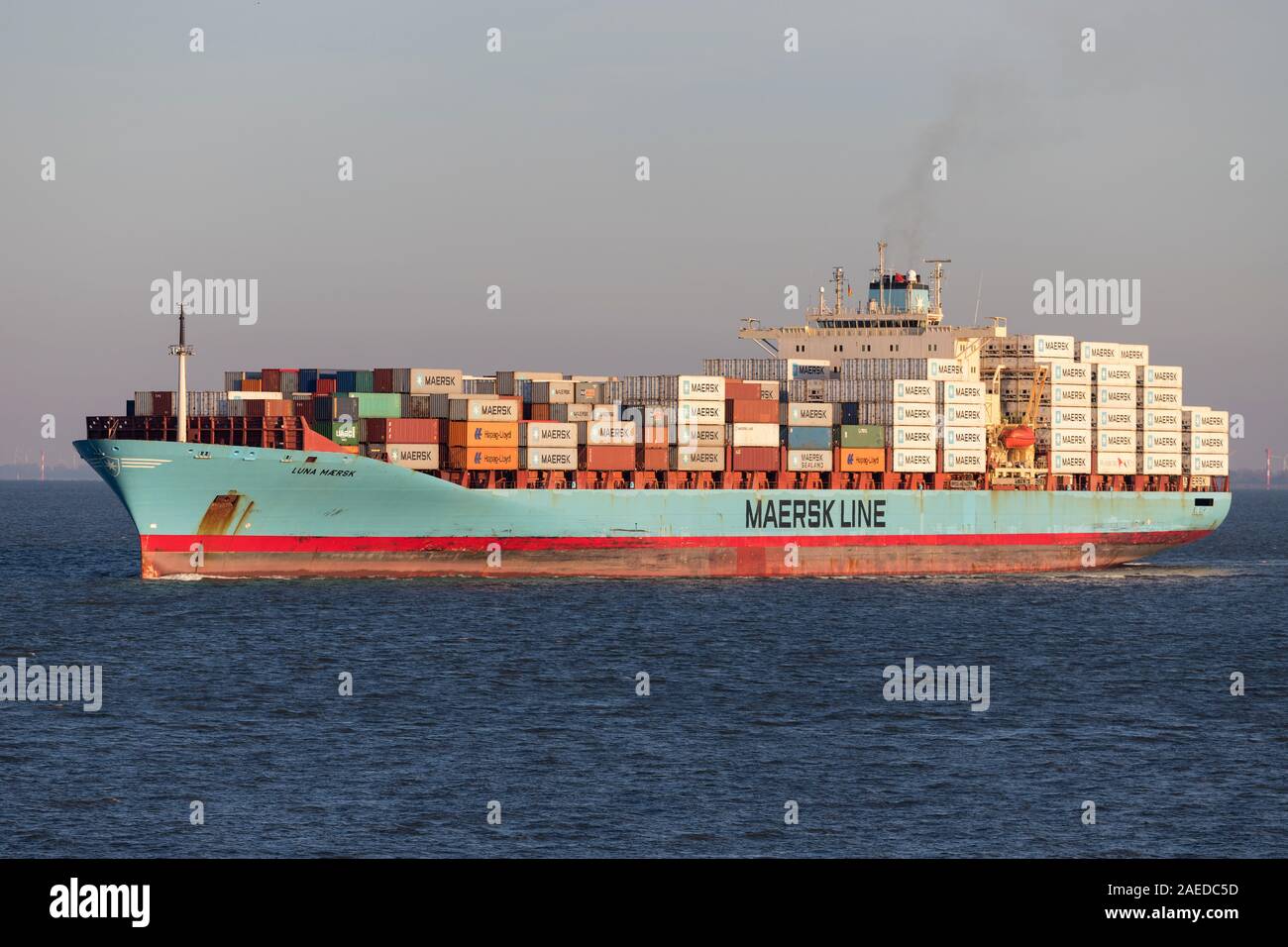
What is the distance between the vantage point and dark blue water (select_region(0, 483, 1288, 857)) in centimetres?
2689

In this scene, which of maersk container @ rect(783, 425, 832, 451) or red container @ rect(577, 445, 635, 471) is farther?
maersk container @ rect(783, 425, 832, 451)

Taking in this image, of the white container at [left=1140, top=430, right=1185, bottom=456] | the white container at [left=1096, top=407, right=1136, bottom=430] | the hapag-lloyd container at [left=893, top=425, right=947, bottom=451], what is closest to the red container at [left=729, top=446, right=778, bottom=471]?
the hapag-lloyd container at [left=893, top=425, right=947, bottom=451]

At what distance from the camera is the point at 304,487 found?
206 feet

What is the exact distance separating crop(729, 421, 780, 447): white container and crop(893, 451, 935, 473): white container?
682 cm

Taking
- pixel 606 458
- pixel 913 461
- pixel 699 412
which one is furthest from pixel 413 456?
pixel 913 461

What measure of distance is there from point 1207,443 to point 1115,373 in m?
8.99

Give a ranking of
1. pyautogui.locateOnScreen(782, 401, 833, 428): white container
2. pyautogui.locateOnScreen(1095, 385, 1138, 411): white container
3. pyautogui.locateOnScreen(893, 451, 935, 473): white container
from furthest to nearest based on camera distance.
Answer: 1. pyautogui.locateOnScreen(1095, 385, 1138, 411): white container
2. pyautogui.locateOnScreen(893, 451, 935, 473): white container
3. pyautogui.locateOnScreen(782, 401, 833, 428): white container

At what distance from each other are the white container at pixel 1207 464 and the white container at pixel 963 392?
16.5 meters

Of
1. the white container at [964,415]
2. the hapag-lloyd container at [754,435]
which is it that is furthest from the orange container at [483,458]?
the white container at [964,415]

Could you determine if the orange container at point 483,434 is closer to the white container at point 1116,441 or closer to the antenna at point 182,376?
the antenna at point 182,376

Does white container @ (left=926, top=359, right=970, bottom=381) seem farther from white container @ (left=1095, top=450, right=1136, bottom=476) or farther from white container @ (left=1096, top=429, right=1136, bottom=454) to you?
white container @ (left=1095, top=450, right=1136, bottom=476)

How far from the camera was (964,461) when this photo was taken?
260 feet

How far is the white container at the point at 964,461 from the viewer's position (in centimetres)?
7869

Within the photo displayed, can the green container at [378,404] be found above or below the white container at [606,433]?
above
